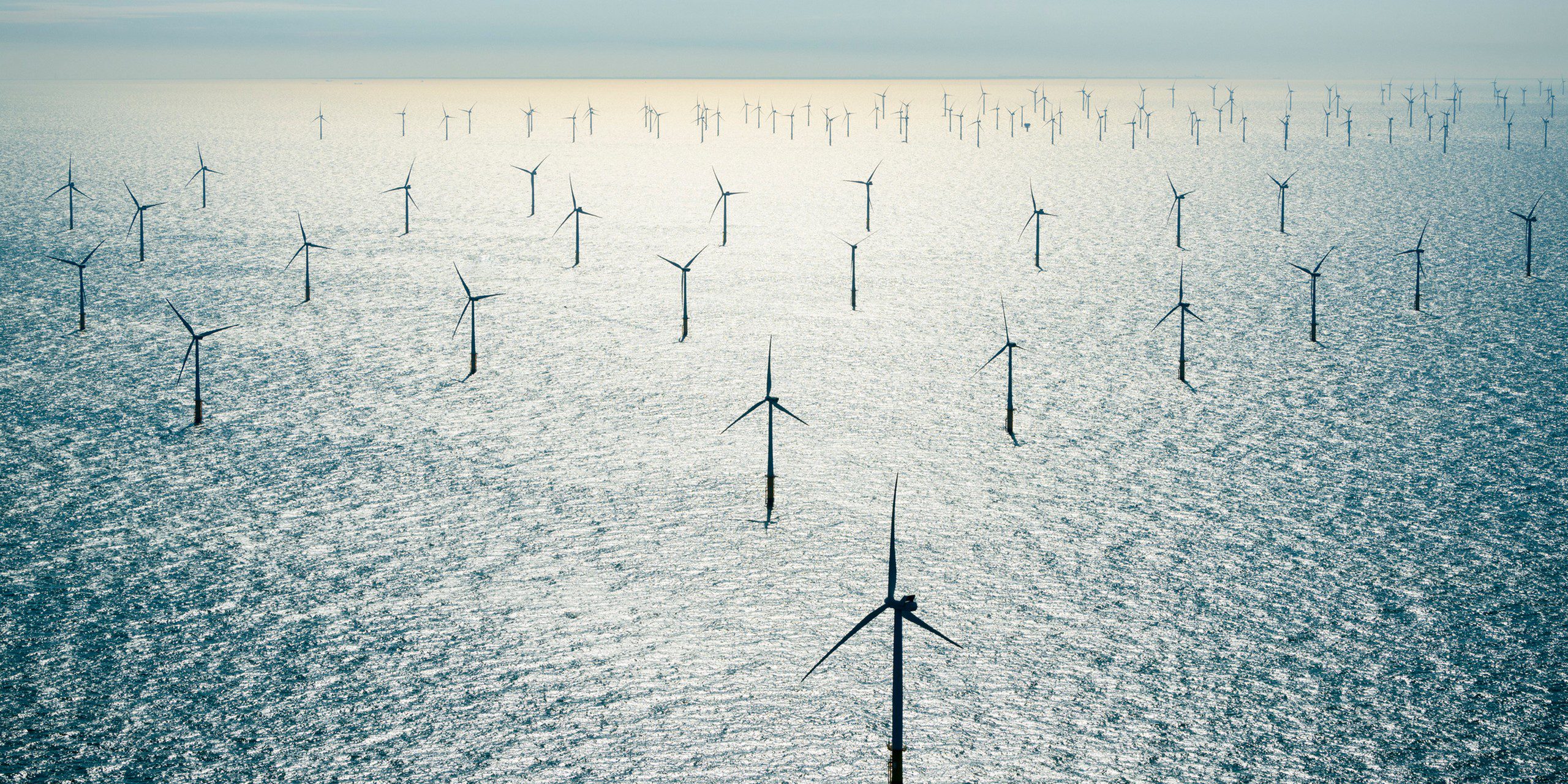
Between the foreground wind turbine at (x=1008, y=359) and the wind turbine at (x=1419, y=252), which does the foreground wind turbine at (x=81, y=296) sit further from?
the wind turbine at (x=1419, y=252)

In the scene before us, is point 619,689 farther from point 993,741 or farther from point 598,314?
point 598,314

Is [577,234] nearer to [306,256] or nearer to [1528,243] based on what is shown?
[306,256]

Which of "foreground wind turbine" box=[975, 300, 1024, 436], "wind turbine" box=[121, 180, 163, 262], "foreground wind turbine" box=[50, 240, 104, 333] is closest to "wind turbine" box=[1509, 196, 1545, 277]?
"foreground wind turbine" box=[975, 300, 1024, 436]

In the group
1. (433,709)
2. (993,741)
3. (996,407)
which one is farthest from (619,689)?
(996,407)

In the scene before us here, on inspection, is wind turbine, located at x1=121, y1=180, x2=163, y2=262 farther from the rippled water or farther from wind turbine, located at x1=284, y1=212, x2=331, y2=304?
the rippled water

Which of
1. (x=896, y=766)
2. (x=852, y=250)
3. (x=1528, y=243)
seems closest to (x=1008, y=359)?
(x=852, y=250)

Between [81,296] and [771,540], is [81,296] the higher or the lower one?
the higher one

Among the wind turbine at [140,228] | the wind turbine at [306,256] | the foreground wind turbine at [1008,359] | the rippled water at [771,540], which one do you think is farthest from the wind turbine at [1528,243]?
the wind turbine at [140,228]
